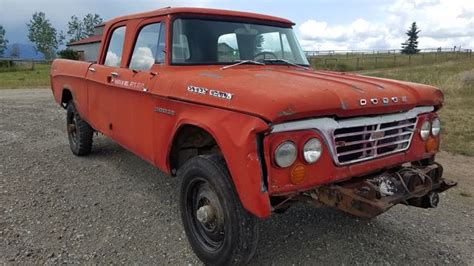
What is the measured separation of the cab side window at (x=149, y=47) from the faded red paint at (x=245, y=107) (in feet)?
0.28

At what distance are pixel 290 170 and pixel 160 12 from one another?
2.35m

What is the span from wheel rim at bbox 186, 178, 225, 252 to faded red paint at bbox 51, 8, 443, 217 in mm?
453

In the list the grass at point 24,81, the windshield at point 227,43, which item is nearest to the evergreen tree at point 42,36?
the grass at point 24,81

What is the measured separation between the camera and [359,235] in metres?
3.91

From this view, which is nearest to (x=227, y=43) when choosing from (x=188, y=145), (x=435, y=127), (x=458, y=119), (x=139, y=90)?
(x=139, y=90)

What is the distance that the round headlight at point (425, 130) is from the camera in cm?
356

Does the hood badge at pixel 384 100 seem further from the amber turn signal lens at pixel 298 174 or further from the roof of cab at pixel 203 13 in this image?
the roof of cab at pixel 203 13

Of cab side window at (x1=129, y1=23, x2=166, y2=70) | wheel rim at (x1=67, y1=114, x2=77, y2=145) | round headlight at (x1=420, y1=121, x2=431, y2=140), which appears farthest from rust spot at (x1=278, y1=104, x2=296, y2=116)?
wheel rim at (x1=67, y1=114, x2=77, y2=145)

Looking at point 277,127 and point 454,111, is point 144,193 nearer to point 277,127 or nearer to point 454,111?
point 277,127

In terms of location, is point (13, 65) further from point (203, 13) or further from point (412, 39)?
point (412, 39)

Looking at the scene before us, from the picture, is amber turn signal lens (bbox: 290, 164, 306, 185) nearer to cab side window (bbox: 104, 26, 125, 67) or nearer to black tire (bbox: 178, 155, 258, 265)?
black tire (bbox: 178, 155, 258, 265)

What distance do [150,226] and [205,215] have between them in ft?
3.41

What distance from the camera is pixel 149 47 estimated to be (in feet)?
14.5

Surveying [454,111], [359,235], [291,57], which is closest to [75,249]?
[359,235]
